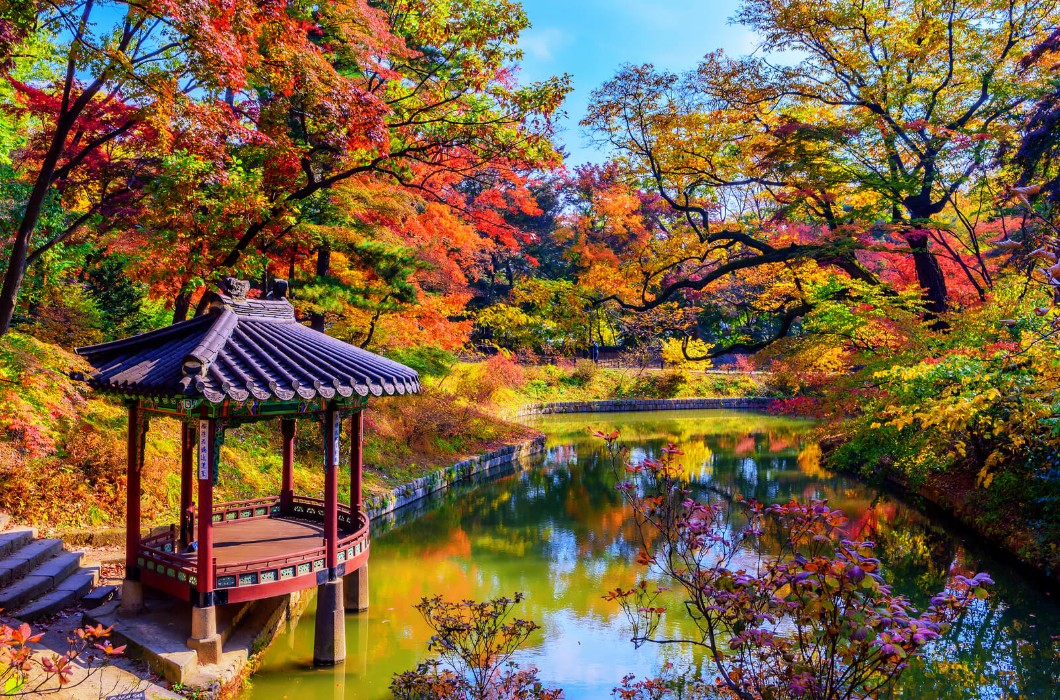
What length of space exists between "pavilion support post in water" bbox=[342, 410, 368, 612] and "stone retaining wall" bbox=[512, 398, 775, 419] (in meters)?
18.2

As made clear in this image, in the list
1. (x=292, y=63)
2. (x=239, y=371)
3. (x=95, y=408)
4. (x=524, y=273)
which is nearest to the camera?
(x=239, y=371)

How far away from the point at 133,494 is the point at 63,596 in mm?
1041

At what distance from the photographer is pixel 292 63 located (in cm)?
754

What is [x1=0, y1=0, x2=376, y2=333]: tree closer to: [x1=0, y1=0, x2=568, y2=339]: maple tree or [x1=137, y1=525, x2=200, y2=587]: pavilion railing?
[x1=0, y1=0, x2=568, y2=339]: maple tree

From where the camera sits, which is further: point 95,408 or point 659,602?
point 95,408

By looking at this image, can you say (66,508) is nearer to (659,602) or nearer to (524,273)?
(659,602)

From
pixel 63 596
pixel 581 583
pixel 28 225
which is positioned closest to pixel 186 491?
pixel 63 596

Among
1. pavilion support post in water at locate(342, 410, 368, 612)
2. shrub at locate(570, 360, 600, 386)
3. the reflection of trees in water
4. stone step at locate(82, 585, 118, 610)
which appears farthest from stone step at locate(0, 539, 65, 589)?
shrub at locate(570, 360, 600, 386)

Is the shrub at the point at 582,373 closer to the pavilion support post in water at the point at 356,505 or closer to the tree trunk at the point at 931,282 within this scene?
the tree trunk at the point at 931,282

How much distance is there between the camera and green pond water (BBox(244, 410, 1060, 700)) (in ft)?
20.2

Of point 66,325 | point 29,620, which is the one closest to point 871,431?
point 29,620

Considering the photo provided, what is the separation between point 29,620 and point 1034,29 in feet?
50.8

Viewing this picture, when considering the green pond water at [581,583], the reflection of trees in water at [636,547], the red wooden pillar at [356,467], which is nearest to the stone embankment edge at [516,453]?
the green pond water at [581,583]

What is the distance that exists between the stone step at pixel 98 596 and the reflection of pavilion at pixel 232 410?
492mm
